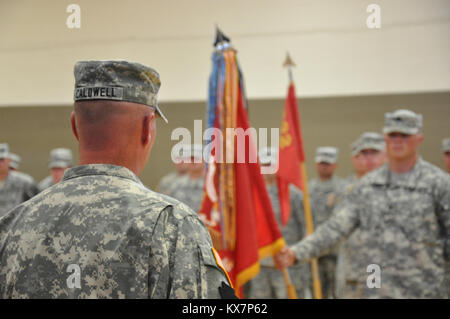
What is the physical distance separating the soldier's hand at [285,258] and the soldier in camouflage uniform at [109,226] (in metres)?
2.21

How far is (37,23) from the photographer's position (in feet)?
19.5

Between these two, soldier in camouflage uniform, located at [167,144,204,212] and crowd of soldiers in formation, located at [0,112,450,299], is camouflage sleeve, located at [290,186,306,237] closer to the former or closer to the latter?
crowd of soldiers in formation, located at [0,112,450,299]

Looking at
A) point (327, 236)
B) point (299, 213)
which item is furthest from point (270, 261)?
point (327, 236)

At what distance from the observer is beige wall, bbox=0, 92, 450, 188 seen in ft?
22.2

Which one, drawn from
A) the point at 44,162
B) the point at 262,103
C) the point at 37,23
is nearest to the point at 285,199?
the point at 262,103

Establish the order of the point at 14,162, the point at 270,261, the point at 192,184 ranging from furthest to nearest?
the point at 14,162, the point at 192,184, the point at 270,261

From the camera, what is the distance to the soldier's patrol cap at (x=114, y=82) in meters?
1.15

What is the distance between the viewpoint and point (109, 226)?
3.40ft

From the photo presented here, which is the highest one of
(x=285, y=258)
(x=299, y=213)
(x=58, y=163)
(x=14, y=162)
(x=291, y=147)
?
(x=14, y=162)

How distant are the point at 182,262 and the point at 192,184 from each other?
482 centimetres

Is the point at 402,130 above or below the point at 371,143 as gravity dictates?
below

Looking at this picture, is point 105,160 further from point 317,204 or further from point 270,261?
point 317,204

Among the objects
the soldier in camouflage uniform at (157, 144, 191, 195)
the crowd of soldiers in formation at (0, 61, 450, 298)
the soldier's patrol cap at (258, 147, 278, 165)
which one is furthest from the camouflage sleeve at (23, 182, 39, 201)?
the crowd of soldiers in formation at (0, 61, 450, 298)

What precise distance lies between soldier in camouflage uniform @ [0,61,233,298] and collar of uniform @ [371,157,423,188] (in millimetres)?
2490
